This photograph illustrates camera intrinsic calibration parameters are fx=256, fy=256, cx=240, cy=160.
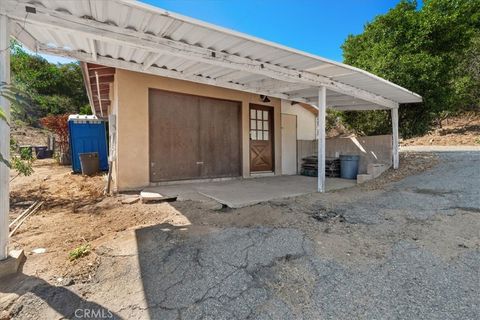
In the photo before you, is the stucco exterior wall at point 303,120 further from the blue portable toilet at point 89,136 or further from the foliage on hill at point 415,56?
the blue portable toilet at point 89,136

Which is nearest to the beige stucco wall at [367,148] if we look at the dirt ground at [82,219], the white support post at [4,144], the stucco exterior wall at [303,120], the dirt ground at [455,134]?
the dirt ground at [82,219]

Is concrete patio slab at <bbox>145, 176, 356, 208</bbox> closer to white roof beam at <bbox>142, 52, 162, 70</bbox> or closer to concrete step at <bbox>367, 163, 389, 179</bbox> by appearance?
concrete step at <bbox>367, 163, 389, 179</bbox>

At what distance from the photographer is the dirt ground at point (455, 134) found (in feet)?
37.7

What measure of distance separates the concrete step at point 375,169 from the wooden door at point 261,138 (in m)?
2.76

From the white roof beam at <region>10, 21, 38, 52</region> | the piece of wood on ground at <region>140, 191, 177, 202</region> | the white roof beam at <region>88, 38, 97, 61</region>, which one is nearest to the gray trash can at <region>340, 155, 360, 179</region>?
the piece of wood on ground at <region>140, 191, 177, 202</region>

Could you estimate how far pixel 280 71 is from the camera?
4715 millimetres

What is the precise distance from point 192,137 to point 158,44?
122 inches

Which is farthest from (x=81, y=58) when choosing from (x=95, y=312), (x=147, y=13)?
(x=95, y=312)

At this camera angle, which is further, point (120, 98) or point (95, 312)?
point (120, 98)

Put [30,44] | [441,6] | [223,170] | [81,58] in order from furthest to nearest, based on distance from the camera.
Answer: [441,6], [223,170], [81,58], [30,44]

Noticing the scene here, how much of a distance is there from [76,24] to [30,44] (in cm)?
121

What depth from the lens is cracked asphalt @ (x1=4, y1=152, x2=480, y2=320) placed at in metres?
1.97

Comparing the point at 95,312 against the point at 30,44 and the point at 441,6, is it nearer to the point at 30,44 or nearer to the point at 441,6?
the point at 30,44

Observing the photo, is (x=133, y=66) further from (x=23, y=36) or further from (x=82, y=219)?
(x=82, y=219)
